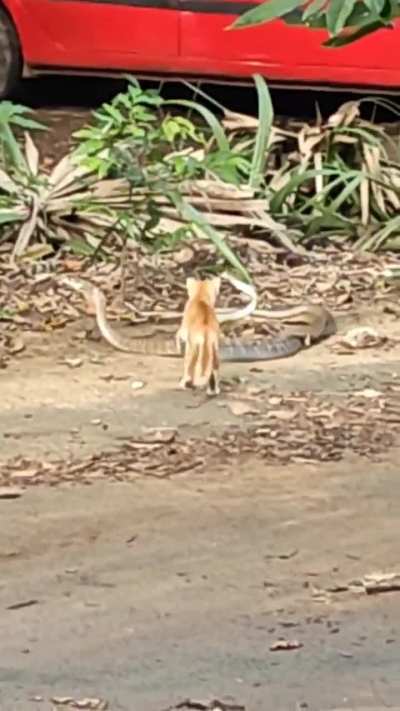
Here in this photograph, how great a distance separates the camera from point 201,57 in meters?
10.0

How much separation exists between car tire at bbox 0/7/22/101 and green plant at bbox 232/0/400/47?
306 inches

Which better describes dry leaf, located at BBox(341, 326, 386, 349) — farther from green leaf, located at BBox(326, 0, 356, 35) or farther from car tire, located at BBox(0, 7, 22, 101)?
car tire, located at BBox(0, 7, 22, 101)

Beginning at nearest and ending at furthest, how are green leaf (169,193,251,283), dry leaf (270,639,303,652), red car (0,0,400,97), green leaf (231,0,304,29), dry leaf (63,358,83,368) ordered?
green leaf (231,0,304,29) < dry leaf (270,639,303,652) < dry leaf (63,358,83,368) < green leaf (169,193,251,283) < red car (0,0,400,97)

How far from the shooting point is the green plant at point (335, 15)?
2.66 metres

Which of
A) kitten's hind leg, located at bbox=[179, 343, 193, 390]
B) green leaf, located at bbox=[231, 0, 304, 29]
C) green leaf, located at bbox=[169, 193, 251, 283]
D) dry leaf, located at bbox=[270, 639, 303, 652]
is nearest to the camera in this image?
green leaf, located at bbox=[231, 0, 304, 29]

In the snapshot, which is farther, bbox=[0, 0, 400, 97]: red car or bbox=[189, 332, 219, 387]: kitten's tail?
bbox=[0, 0, 400, 97]: red car

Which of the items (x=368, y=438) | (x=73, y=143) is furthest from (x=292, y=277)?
(x=73, y=143)

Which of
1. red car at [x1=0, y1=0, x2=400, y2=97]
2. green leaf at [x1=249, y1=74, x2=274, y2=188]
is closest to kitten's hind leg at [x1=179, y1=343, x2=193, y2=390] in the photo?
green leaf at [x1=249, y1=74, x2=274, y2=188]

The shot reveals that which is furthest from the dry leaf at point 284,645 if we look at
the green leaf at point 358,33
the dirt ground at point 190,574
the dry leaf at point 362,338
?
the dry leaf at point 362,338

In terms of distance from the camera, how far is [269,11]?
105 inches

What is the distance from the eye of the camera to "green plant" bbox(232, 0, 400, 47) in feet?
8.73

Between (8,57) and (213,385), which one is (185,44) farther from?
(213,385)

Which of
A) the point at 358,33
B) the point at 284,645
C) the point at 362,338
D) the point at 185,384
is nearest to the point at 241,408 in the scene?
the point at 185,384

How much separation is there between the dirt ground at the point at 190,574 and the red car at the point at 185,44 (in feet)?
16.1
